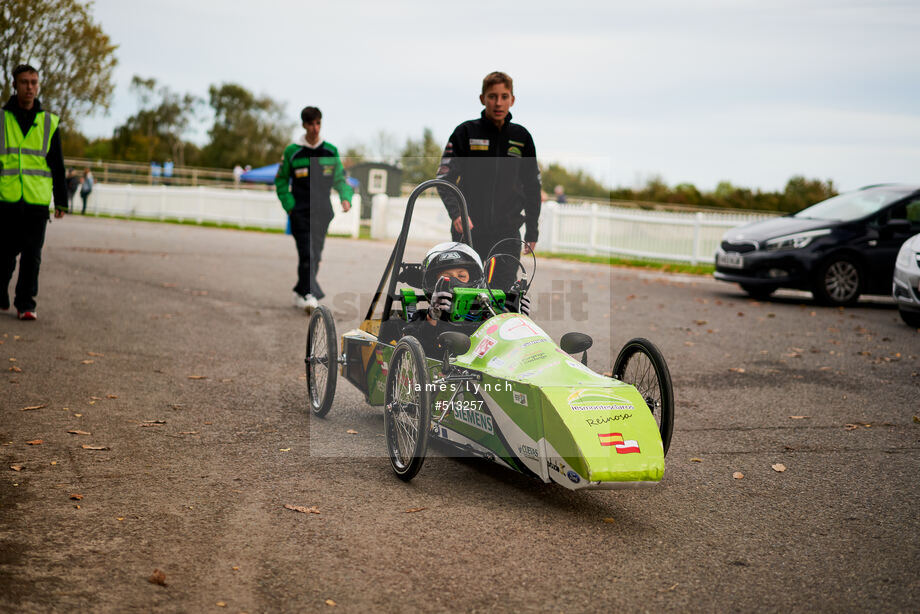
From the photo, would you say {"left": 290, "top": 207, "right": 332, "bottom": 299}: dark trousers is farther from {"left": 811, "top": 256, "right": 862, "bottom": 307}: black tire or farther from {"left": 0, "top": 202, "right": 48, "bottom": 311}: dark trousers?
{"left": 811, "top": 256, "right": 862, "bottom": 307}: black tire

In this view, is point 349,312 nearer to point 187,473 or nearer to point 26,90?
point 26,90

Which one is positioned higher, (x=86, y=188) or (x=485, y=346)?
Answer: (x=86, y=188)

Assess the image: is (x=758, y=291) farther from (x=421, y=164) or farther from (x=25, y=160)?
(x=25, y=160)

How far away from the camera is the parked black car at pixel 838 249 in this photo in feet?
43.0

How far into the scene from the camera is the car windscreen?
44.3 feet

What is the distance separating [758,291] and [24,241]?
10916 millimetres

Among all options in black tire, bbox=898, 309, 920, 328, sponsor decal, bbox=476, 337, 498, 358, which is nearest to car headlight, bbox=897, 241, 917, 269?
black tire, bbox=898, 309, 920, 328

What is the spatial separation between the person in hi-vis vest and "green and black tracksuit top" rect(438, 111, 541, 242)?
4130mm

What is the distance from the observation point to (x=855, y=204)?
1394 cm

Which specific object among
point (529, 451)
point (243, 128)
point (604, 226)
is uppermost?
point (243, 128)

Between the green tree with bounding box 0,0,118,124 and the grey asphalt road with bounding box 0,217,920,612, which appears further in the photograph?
the green tree with bounding box 0,0,118,124

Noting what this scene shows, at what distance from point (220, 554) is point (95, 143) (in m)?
73.0

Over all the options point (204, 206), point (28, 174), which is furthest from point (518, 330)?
point (204, 206)

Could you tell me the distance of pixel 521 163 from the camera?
655 centimetres
